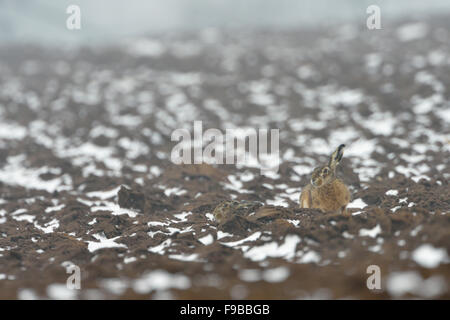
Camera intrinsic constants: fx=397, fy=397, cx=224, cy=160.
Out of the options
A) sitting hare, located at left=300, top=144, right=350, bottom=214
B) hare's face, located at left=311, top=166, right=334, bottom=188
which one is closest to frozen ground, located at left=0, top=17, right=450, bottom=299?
sitting hare, located at left=300, top=144, right=350, bottom=214

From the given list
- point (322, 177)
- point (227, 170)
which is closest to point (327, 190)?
point (322, 177)

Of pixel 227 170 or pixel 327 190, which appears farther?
pixel 227 170

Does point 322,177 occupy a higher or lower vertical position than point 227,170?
lower

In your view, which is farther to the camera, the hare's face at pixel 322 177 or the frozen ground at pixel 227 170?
the hare's face at pixel 322 177

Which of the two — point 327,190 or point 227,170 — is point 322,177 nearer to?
point 327,190

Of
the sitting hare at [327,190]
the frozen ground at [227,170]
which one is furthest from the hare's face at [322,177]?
the frozen ground at [227,170]

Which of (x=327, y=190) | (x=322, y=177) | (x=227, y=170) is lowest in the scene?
(x=327, y=190)

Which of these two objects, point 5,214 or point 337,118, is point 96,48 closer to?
point 337,118

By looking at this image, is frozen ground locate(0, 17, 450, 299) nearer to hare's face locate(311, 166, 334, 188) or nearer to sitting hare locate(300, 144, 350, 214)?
sitting hare locate(300, 144, 350, 214)

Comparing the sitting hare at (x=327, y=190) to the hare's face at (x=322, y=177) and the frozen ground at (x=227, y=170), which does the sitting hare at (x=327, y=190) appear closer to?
the hare's face at (x=322, y=177)
